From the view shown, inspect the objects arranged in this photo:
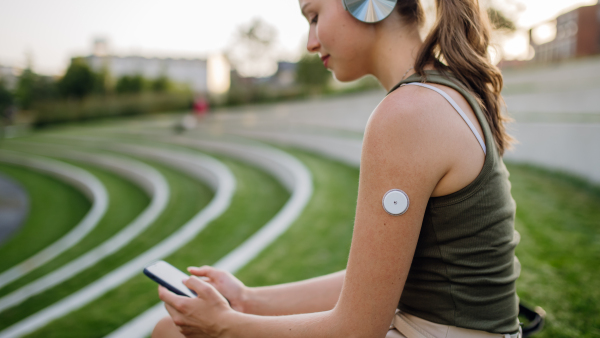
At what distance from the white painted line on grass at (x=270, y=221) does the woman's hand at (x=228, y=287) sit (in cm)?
139

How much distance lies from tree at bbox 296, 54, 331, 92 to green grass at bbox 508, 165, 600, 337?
18.9m

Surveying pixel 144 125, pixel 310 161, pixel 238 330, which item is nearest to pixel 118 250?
pixel 310 161

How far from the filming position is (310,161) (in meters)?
9.54

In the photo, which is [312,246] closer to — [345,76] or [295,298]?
[295,298]

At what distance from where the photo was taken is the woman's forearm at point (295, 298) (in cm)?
126

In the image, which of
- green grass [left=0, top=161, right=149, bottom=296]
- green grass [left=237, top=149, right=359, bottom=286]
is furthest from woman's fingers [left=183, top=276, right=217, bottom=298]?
green grass [left=0, top=161, right=149, bottom=296]

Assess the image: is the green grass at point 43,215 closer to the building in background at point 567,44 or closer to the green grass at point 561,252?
the green grass at point 561,252

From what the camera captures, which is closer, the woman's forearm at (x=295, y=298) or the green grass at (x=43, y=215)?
the woman's forearm at (x=295, y=298)

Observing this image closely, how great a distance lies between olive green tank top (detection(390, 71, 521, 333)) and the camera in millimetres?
819

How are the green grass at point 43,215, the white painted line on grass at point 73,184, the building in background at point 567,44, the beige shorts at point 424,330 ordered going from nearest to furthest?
the beige shorts at point 424,330, the white painted line on grass at point 73,184, the green grass at point 43,215, the building in background at point 567,44

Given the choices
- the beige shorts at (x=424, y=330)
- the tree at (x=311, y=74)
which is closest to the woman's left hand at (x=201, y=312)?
the beige shorts at (x=424, y=330)

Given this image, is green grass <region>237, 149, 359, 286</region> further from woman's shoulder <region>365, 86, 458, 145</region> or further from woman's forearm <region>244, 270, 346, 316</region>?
woman's shoulder <region>365, 86, 458, 145</region>

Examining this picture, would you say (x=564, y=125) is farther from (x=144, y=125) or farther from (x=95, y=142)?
(x=144, y=125)

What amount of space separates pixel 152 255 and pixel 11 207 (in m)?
8.40
